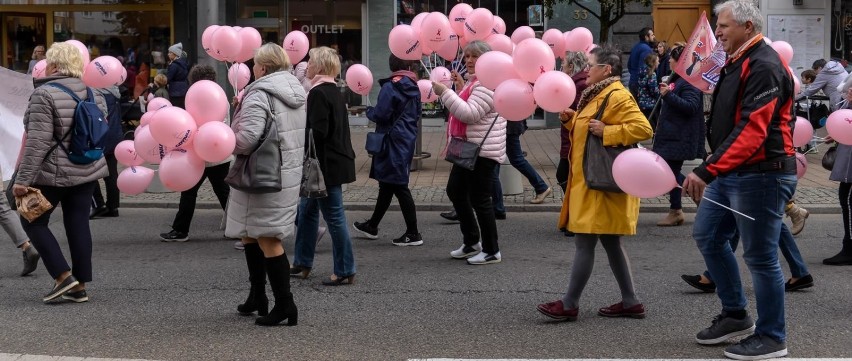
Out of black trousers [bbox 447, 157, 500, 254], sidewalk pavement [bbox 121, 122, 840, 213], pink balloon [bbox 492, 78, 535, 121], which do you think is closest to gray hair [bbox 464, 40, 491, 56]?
black trousers [bbox 447, 157, 500, 254]

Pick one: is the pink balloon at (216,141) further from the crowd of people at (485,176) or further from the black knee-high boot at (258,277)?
the black knee-high boot at (258,277)

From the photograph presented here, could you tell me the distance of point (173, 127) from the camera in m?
6.36

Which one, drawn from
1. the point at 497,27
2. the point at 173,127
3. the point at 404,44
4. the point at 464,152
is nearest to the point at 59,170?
the point at 173,127

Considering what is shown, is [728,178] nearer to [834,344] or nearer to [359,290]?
[834,344]

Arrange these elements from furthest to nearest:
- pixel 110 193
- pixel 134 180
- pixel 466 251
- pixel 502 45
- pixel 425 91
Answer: pixel 110 193
pixel 425 91
pixel 502 45
pixel 466 251
pixel 134 180

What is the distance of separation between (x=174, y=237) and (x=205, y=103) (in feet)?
11.4

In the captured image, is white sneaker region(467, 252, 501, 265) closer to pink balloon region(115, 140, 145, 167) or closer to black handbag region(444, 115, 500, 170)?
black handbag region(444, 115, 500, 170)

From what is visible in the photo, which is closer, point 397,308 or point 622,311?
point 622,311

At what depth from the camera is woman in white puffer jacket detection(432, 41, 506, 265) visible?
26.8 ft

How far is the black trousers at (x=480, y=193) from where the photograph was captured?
8.38 meters

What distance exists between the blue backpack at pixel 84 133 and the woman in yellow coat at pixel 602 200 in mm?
2993

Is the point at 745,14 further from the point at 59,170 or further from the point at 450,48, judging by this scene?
the point at 450,48

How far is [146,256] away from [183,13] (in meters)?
12.1

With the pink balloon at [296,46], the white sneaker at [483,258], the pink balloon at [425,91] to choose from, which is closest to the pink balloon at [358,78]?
the pink balloon at [425,91]
